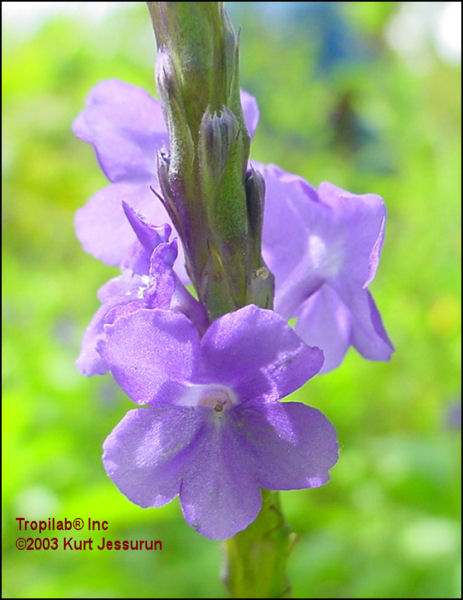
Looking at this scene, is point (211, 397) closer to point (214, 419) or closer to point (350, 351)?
point (214, 419)

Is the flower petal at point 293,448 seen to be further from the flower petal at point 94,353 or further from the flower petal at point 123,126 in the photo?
the flower petal at point 123,126

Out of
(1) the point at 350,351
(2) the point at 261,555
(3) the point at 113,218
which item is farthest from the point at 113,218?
(1) the point at 350,351

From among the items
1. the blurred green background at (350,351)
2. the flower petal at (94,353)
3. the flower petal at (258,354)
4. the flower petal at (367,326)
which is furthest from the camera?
the blurred green background at (350,351)

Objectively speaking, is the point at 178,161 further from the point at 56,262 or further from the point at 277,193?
the point at 56,262

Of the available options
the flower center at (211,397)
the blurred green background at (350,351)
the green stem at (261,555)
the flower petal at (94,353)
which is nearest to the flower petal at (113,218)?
the flower petal at (94,353)

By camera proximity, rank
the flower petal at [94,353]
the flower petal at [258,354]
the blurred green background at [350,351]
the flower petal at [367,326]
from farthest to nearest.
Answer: the blurred green background at [350,351] → the flower petal at [367,326] → the flower petal at [94,353] → the flower petal at [258,354]

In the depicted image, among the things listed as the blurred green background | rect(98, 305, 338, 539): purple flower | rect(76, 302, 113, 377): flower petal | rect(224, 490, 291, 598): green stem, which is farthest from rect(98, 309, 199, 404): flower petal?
the blurred green background

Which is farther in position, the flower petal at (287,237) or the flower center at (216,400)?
the flower petal at (287,237)
